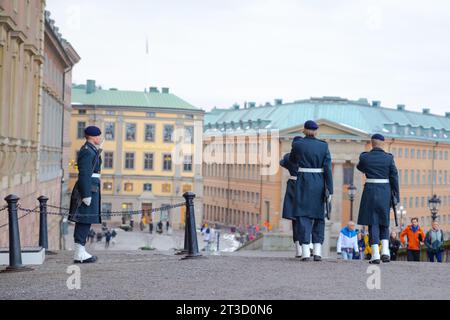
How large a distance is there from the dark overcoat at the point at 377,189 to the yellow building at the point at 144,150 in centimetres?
6768

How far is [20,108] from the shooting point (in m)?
25.4

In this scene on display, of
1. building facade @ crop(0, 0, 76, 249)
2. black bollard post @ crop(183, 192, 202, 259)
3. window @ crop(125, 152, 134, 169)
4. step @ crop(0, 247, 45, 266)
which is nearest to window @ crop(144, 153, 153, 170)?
window @ crop(125, 152, 134, 169)

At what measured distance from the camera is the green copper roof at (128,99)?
83562mm

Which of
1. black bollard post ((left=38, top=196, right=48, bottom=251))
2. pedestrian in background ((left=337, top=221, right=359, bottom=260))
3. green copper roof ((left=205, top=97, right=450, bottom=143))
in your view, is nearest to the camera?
black bollard post ((left=38, top=196, right=48, bottom=251))

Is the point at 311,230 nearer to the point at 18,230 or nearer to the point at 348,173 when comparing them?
the point at 18,230

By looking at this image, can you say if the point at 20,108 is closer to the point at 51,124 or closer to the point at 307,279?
the point at 307,279

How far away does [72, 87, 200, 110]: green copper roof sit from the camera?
83.6 metres

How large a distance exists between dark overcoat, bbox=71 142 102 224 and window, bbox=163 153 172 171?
68706 mm

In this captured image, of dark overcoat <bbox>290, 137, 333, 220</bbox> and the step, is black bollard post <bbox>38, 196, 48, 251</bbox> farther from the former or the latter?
dark overcoat <bbox>290, 137, 333, 220</bbox>

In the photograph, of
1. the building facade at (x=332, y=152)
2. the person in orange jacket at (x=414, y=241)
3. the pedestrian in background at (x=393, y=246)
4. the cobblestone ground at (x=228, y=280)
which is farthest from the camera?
the building facade at (x=332, y=152)

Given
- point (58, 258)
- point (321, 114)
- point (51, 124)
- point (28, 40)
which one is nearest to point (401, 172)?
point (321, 114)

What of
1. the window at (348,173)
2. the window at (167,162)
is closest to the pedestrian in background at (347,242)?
the window at (167,162)

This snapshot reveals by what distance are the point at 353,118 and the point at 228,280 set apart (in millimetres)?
88959

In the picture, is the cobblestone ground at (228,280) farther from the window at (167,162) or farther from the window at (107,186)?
the window at (107,186)
